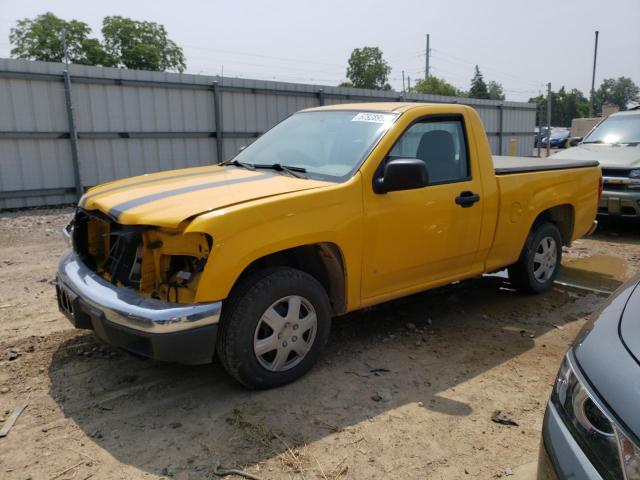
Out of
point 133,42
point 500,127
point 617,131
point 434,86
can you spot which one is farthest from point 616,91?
point 617,131

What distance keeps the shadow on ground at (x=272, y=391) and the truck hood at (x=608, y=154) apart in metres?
4.57

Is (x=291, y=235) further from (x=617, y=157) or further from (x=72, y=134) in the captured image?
(x=72, y=134)

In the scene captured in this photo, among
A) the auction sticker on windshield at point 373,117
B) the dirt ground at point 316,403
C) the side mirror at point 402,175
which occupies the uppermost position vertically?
the auction sticker on windshield at point 373,117

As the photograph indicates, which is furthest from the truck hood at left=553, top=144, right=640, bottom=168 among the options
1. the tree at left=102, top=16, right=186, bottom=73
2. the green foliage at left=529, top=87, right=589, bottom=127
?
the green foliage at left=529, top=87, right=589, bottom=127

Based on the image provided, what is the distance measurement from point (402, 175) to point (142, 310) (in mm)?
1854

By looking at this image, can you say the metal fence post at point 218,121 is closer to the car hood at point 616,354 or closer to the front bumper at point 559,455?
the car hood at point 616,354

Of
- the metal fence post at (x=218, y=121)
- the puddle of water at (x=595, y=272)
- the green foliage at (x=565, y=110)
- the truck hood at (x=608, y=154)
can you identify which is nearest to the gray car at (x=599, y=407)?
the puddle of water at (x=595, y=272)

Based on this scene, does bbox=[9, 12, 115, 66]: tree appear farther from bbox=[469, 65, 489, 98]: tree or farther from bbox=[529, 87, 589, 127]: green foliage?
bbox=[529, 87, 589, 127]: green foliage

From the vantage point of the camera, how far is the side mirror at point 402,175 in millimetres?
3686

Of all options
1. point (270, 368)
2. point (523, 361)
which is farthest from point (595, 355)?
point (523, 361)

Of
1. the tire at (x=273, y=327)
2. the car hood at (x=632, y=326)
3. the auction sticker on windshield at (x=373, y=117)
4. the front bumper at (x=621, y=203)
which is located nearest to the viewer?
the car hood at (x=632, y=326)

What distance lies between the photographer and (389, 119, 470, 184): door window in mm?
4199

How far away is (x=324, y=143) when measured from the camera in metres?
4.25

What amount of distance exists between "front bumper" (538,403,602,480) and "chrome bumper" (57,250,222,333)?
181 centimetres
